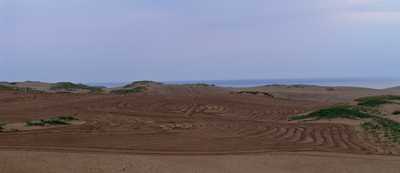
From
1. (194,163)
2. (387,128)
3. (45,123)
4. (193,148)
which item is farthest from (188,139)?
(387,128)

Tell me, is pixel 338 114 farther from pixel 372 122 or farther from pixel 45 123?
pixel 45 123

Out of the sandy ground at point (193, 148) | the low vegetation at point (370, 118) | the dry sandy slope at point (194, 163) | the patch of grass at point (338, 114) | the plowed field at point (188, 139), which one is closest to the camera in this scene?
the dry sandy slope at point (194, 163)

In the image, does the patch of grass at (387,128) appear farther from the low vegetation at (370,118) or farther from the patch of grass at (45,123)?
the patch of grass at (45,123)

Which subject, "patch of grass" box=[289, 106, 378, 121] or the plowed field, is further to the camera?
"patch of grass" box=[289, 106, 378, 121]

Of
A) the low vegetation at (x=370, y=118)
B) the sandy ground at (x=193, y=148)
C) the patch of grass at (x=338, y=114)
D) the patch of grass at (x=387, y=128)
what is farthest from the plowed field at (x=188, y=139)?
the patch of grass at (x=338, y=114)

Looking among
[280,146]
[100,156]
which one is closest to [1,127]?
[100,156]

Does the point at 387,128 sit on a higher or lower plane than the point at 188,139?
higher

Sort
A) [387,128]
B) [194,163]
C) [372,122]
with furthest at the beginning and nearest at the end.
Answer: [372,122] → [387,128] → [194,163]

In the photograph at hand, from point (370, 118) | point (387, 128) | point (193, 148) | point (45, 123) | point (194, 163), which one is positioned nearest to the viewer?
point (194, 163)

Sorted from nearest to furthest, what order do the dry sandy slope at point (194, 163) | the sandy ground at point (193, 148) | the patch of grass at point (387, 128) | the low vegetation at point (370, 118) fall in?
1. the dry sandy slope at point (194, 163)
2. the sandy ground at point (193, 148)
3. the patch of grass at point (387, 128)
4. the low vegetation at point (370, 118)

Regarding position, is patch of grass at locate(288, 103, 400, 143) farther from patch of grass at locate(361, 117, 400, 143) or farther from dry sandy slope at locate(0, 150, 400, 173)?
dry sandy slope at locate(0, 150, 400, 173)

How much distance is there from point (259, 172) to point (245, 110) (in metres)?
11.2

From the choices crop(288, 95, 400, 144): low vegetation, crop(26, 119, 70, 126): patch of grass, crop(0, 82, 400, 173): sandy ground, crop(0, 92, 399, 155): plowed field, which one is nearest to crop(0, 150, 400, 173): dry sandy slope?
crop(0, 82, 400, 173): sandy ground

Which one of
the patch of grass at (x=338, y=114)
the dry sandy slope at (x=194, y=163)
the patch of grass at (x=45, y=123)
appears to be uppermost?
the patch of grass at (x=338, y=114)
